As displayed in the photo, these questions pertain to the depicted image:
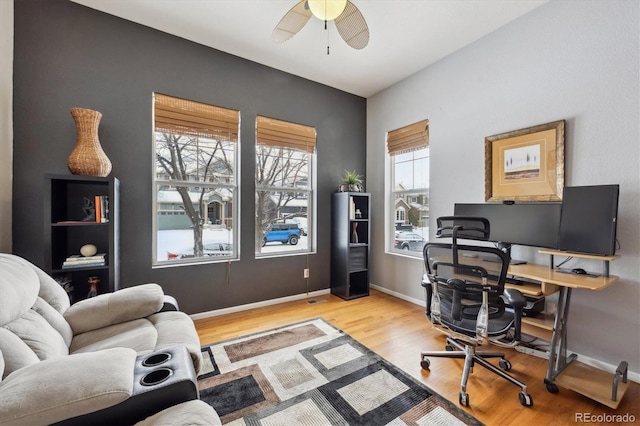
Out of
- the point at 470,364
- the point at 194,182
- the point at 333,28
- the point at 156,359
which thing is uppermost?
the point at 333,28

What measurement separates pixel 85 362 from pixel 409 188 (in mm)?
3420

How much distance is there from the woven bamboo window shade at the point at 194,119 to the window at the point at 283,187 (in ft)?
1.12

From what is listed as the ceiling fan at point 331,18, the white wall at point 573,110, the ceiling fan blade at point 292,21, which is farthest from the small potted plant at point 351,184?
the ceiling fan blade at point 292,21

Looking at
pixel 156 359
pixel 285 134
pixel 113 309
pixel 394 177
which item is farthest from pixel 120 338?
pixel 394 177

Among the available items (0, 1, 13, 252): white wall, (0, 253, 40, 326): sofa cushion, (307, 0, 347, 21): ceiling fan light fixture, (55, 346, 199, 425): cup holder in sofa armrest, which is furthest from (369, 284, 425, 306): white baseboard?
(0, 1, 13, 252): white wall

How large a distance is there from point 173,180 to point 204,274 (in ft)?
3.47

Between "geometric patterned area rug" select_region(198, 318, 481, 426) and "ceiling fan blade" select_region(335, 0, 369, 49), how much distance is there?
2520 millimetres

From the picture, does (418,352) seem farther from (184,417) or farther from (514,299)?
(184,417)

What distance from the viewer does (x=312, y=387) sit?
1785 millimetres

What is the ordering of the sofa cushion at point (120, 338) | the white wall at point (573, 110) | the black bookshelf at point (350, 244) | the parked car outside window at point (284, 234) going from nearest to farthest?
the sofa cushion at point (120, 338)
the white wall at point (573, 110)
the parked car outside window at point (284, 234)
the black bookshelf at point (350, 244)

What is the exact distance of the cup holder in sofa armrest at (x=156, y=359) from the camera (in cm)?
105

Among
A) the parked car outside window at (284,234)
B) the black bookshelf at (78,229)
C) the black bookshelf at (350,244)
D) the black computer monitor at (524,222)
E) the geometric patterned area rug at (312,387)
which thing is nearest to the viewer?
the geometric patterned area rug at (312,387)

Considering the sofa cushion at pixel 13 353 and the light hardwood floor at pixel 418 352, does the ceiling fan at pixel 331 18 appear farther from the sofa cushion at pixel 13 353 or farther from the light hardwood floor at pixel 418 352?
the light hardwood floor at pixel 418 352

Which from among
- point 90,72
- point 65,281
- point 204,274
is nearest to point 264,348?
point 204,274
